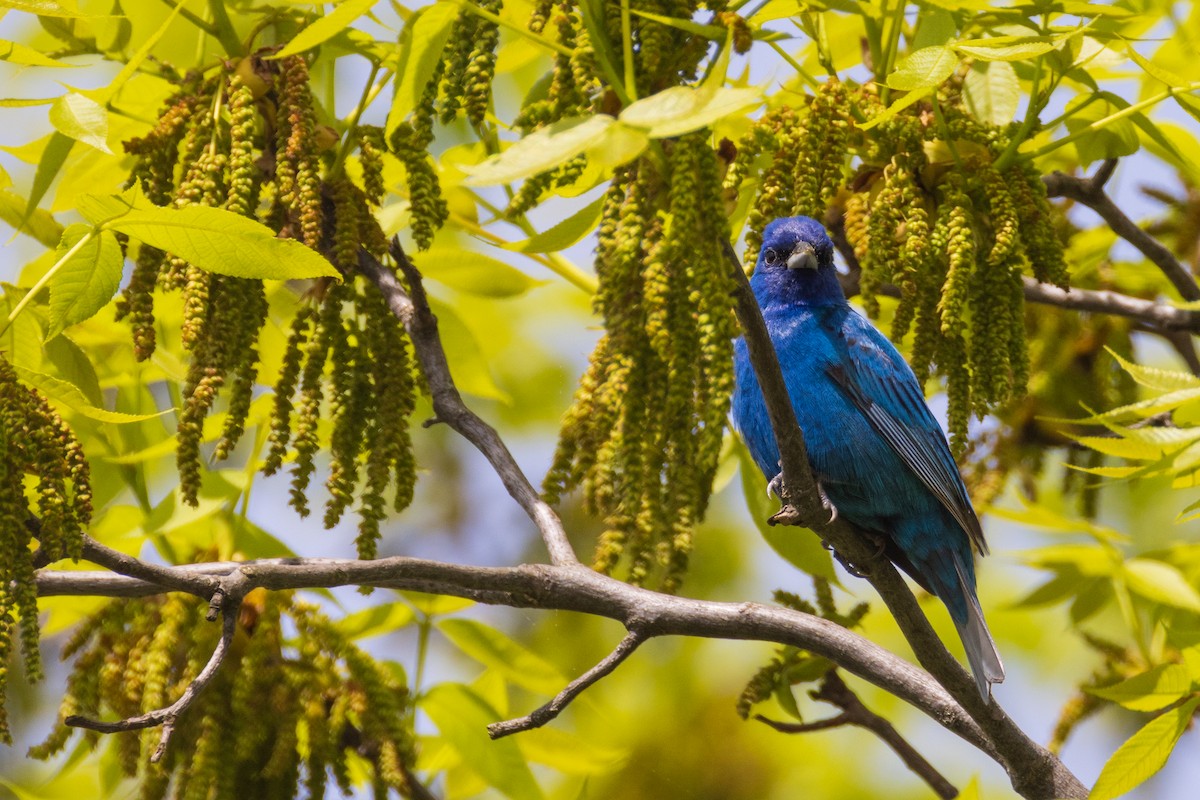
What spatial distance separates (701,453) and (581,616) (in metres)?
4.33

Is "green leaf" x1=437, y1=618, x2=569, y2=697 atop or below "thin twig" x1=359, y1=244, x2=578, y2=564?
below

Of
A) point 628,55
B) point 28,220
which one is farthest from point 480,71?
point 28,220

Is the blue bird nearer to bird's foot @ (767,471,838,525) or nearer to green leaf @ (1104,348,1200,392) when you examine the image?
bird's foot @ (767,471,838,525)

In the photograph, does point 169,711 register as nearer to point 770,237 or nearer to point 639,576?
point 639,576

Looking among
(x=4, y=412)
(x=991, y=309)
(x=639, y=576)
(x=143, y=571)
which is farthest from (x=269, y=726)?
(x=991, y=309)

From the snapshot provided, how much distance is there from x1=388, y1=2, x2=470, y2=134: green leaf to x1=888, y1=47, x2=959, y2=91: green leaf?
99 cm

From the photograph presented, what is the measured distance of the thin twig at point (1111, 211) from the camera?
4070 millimetres

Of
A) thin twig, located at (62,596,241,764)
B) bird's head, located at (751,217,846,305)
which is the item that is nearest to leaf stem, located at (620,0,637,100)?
thin twig, located at (62,596,241,764)

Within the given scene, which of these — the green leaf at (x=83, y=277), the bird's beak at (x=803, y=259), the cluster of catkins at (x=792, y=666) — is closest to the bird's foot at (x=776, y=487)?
the cluster of catkins at (x=792, y=666)

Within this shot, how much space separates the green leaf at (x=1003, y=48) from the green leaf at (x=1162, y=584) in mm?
1819

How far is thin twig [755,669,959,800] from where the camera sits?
3.97 m

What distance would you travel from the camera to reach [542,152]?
2004 mm

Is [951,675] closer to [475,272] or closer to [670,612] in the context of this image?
[670,612]

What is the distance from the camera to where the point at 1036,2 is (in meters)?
3.31
